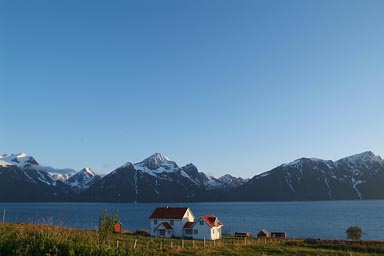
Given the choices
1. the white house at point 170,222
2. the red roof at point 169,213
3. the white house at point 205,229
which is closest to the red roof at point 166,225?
the white house at point 170,222

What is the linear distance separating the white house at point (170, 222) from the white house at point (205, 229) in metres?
2.17

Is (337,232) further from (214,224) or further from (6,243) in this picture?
(6,243)

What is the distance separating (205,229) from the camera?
63.7 m

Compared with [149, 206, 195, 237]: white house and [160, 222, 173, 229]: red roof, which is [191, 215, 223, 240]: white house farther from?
[160, 222, 173, 229]: red roof

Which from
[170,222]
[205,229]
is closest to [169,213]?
[170,222]

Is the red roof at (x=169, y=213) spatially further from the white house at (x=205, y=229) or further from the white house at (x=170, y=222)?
the white house at (x=205, y=229)

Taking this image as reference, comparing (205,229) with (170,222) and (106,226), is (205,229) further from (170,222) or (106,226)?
(106,226)

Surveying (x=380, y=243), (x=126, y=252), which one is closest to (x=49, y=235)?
(x=126, y=252)

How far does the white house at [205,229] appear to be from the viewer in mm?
63094

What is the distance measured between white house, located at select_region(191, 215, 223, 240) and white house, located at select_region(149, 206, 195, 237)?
2.17 m

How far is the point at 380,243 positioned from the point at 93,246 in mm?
40928

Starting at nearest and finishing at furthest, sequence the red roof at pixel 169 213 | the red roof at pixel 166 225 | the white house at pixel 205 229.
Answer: the white house at pixel 205 229 < the red roof at pixel 166 225 < the red roof at pixel 169 213

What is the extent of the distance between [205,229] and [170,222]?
25.2 feet

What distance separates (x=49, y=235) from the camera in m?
21.4
